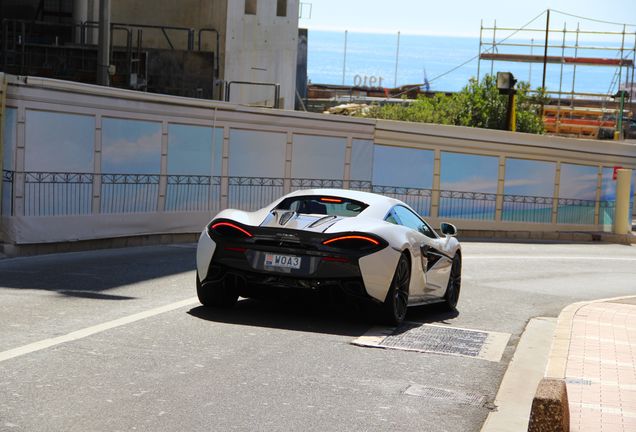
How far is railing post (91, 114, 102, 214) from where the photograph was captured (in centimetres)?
2008

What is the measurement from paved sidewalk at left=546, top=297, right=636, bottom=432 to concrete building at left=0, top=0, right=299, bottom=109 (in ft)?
64.0

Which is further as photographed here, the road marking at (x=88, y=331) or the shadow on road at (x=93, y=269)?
the shadow on road at (x=93, y=269)

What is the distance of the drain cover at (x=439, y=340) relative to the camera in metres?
10.2

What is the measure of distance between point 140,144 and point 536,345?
1235 cm

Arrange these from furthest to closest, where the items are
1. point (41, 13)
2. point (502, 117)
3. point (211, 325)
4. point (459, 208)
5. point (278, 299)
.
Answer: point (502, 117)
point (41, 13)
point (459, 208)
point (278, 299)
point (211, 325)

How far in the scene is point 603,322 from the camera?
12.7 m

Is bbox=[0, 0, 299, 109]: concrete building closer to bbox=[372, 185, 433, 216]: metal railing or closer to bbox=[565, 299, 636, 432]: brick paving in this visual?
bbox=[372, 185, 433, 216]: metal railing

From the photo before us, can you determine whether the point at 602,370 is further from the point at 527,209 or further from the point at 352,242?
the point at 527,209

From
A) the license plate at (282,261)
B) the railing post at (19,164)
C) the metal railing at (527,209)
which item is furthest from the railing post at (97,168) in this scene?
the metal railing at (527,209)

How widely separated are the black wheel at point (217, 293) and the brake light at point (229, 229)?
0.49m

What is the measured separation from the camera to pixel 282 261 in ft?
35.6

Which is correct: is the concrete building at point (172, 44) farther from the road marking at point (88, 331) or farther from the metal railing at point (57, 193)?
the road marking at point (88, 331)

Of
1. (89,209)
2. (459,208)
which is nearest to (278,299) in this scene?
(89,209)

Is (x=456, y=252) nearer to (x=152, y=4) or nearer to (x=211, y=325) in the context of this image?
(x=211, y=325)
